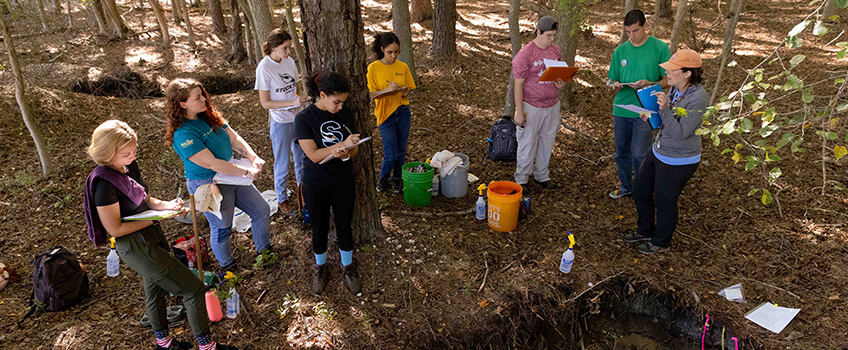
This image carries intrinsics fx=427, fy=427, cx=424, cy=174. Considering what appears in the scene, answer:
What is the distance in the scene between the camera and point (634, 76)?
4379 millimetres

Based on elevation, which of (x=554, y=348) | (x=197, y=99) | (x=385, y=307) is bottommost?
(x=554, y=348)

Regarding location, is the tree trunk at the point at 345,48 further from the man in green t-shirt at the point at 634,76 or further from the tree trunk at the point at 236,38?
the tree trunk at the point at 236,38

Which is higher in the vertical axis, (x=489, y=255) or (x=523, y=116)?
(x=523, y=116)

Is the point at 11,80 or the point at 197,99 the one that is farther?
the point at 11,80

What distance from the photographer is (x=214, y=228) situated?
12.5ft

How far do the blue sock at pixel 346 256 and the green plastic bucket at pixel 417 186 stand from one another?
4.22 feet

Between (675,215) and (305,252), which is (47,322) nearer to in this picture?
(305,252)

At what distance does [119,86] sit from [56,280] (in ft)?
22.4

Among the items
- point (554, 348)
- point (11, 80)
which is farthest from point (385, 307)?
point (11, 80)

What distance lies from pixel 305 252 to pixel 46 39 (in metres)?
12.9

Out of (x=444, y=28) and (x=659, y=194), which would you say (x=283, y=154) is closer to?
(x=659, y=194)

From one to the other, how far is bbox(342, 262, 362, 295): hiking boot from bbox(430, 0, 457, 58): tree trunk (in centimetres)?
653

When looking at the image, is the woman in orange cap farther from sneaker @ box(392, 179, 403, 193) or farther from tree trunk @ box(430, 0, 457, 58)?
tree trunk @ box(430, 0, 457, 58)

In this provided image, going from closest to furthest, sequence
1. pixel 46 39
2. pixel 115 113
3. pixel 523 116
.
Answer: pixel 523 116 → pixel 115 113 → pixel 46 39
